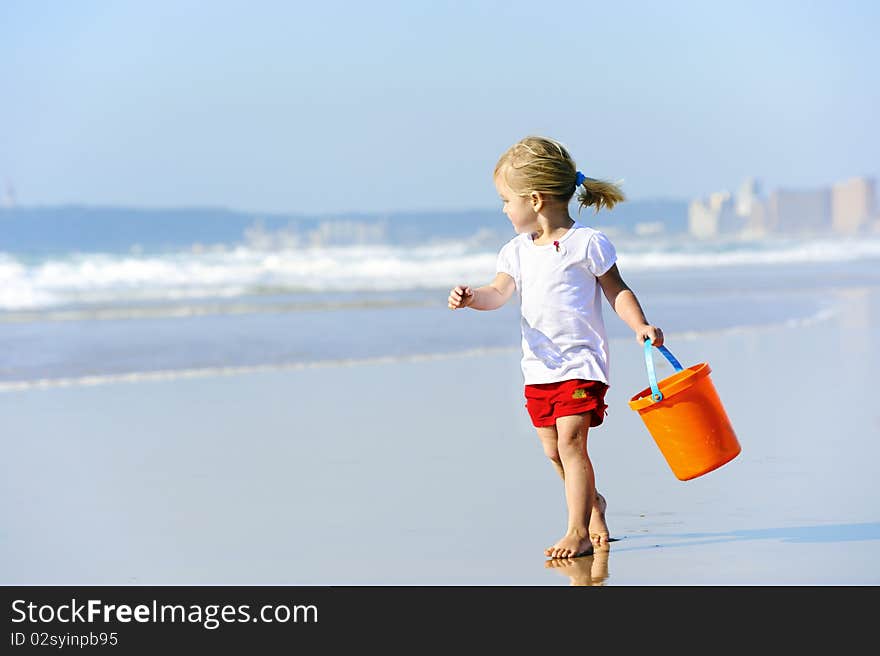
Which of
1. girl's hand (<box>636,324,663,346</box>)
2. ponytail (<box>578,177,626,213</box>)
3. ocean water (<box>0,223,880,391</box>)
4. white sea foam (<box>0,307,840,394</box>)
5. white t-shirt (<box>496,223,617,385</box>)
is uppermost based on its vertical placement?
ocean water (<box>0,223,880,391</box>)

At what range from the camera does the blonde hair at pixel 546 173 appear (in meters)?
3.59

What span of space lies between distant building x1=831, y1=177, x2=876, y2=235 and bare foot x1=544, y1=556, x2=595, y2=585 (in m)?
41.2

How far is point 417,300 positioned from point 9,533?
983 cm

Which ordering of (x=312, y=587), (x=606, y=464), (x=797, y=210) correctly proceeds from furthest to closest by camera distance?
(x=797, y=210), (x=606, y=464), (x=312, y=587)

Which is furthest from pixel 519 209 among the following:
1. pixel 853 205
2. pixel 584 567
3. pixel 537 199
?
pixel 853 205

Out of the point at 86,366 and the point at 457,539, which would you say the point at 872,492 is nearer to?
the point at 457,539

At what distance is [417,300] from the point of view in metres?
13.5

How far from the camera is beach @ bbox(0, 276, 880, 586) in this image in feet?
10.9

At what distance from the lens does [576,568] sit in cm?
331

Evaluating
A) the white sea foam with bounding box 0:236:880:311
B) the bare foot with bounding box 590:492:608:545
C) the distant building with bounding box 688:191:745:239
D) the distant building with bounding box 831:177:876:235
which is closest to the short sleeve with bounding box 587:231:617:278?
the bare foot with bounding box 590:492:608:545

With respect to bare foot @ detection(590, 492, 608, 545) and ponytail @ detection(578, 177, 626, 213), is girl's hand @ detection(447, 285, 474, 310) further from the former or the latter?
bare foot @ detection(590, 492, 608, 545)

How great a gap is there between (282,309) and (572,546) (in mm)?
9261
